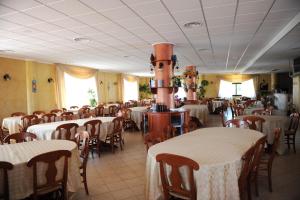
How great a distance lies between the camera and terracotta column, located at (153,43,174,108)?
231 inches

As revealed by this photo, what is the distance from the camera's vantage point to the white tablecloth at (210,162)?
2021 mm

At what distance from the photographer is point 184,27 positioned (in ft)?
14.6

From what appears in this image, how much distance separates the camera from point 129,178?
366cm

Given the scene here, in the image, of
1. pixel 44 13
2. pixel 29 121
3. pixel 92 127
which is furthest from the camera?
pixel 29 121

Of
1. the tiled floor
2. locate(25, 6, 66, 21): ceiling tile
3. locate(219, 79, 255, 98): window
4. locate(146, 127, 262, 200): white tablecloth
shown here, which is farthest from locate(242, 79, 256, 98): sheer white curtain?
locate(25, 6, 66, 21): ceiling tile

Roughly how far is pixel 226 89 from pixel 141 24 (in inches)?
654

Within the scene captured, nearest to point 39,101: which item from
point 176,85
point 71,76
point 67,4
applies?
point 71,76

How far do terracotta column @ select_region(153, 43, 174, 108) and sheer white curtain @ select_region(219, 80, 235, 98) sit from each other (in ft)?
45.8

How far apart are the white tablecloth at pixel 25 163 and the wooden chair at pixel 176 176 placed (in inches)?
46.7

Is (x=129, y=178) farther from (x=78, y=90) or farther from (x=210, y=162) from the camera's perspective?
(x=78, y=90)

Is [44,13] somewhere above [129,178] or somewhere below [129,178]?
above

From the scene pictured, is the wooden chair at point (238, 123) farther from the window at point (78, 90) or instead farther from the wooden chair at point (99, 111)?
the window at point (78, 90)

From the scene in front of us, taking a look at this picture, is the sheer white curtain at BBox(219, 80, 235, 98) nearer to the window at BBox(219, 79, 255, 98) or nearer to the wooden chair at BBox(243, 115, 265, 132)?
Answer: the window at BBox(219, 79, 255, 98)

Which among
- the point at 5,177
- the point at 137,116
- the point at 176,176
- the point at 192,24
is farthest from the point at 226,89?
the point at 5,177
